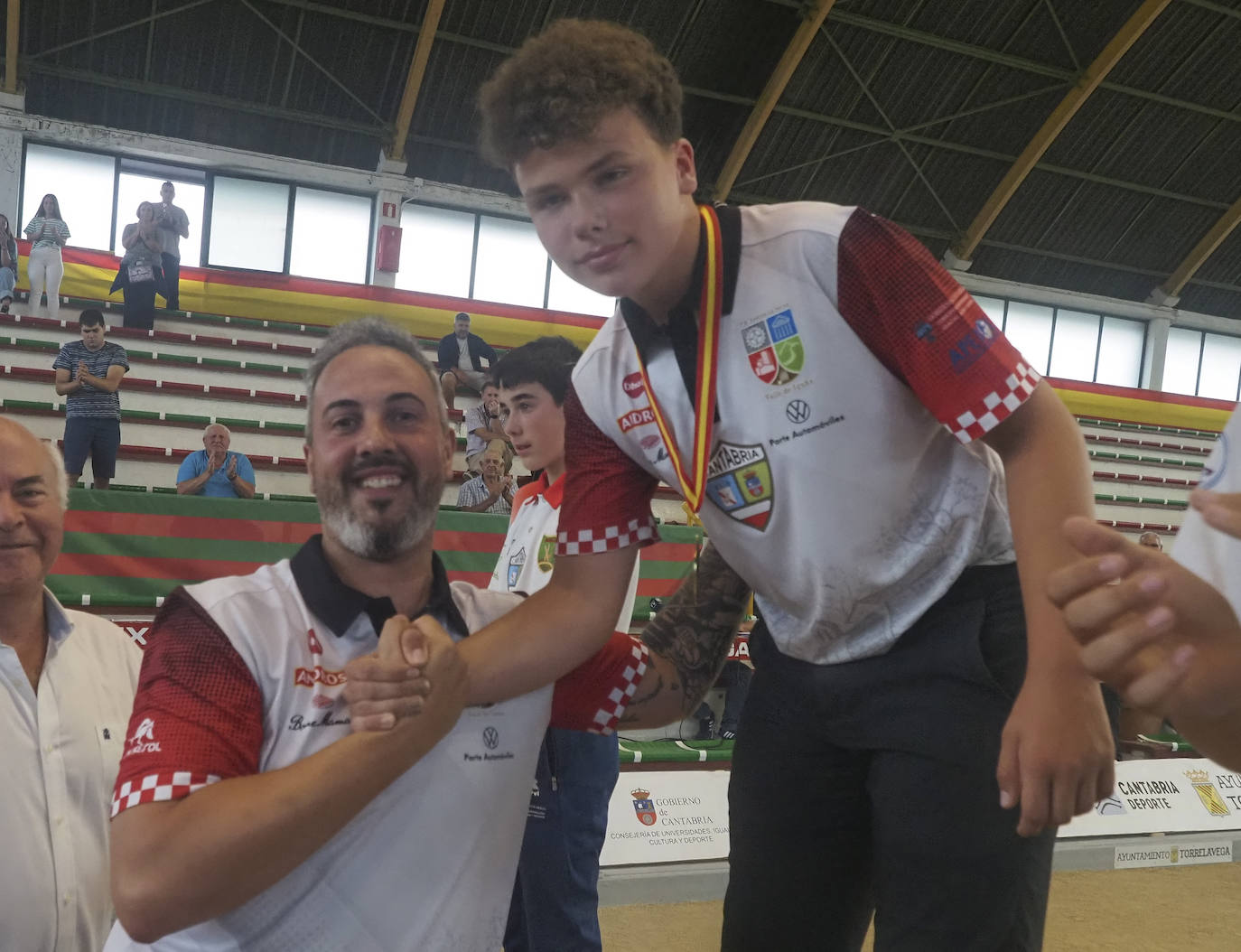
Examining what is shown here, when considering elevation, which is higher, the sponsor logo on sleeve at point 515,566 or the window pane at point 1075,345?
the window pane at point 1075,345

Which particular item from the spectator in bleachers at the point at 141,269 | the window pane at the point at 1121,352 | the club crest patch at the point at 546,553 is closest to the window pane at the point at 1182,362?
the window pane at the point at 1121,352

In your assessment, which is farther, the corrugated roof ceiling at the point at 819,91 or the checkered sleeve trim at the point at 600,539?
the corrugated roof ceiling at the point at 819,91

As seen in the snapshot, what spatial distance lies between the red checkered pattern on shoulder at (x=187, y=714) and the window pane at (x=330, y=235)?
14195 mm

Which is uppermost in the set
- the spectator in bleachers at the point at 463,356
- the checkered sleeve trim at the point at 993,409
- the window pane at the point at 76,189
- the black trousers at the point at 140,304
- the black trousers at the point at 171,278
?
the window pane at the point at 76,189

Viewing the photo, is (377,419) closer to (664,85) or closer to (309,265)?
(664,85)

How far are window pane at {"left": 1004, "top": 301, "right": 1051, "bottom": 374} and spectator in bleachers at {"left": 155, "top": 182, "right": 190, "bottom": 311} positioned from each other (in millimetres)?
13882

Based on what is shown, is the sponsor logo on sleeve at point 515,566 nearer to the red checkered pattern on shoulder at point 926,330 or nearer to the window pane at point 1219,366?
→ the red checkered pattern on shoulder at point 926,330

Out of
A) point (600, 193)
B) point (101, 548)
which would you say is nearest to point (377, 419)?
point (600, 193)

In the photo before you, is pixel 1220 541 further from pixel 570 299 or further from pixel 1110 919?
pixel 570 299

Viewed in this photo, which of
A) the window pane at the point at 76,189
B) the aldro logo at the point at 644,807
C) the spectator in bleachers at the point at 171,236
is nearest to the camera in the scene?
the aldro logo at the point at 644,807

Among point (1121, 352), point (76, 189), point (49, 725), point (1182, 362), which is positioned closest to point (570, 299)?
point (76, 189)

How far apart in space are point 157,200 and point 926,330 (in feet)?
48.5

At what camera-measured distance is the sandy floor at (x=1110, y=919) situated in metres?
3.79

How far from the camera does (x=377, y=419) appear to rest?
5.33ft
